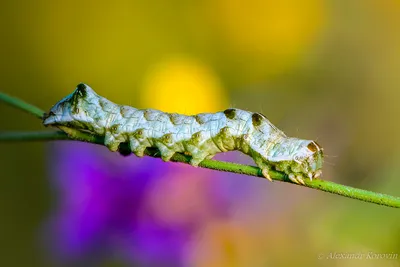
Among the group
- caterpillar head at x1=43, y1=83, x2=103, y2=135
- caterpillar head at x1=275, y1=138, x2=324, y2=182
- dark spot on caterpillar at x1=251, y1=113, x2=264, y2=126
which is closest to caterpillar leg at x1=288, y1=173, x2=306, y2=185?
caterpillar head at x1=275, y1=138, x2=324, y2=182

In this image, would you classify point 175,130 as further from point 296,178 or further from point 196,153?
point 296,178

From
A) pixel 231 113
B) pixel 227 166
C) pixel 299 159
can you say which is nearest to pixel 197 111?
pixel 231 113

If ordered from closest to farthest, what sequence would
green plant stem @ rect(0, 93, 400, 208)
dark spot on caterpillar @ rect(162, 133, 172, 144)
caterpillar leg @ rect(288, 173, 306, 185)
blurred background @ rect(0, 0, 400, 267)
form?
green plant stem @ rect(0, 93, 400, 208) < caterpillar leg @ rect(288, 173, 306, 185) < dark spot on caterpillar @ rect(162, 133, 172, 144) < blurred background @ rect(0, 0, 400, 267)

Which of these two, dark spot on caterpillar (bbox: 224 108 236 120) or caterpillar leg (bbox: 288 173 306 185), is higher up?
dark spot on caterpillar (bbox: 224 108 236 120)

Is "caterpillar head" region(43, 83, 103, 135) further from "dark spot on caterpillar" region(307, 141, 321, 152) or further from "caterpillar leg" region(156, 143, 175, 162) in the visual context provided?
"dark spot on caterpillar" region(307, 141, 321, 152)

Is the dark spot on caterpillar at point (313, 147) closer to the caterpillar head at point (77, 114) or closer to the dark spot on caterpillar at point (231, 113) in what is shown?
the dark spot on caterpillar at point (231, 113)

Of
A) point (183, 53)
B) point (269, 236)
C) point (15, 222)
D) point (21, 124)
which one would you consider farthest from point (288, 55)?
point (269, 236)

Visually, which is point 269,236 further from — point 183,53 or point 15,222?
point 183,53
